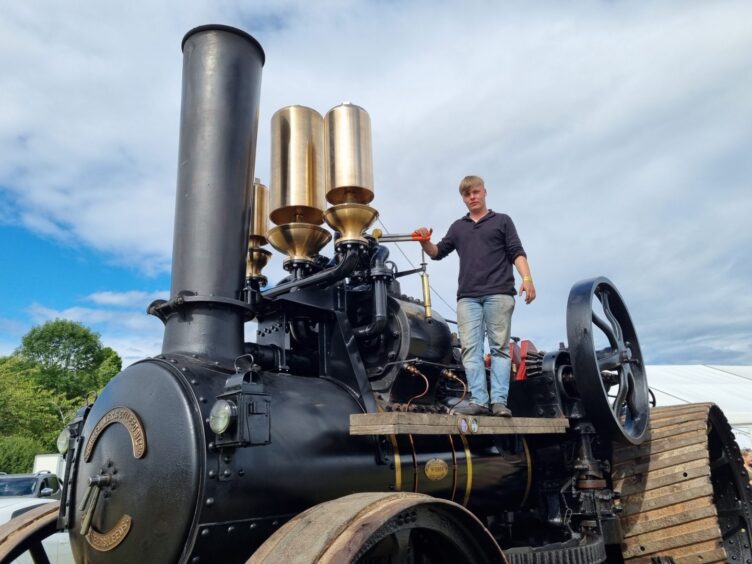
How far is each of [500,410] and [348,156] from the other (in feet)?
4.70

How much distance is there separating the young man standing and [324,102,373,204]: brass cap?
0.57m

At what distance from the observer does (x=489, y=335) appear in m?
3.35

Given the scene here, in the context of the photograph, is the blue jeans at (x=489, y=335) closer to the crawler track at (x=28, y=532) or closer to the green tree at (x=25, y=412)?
the crawler track at (x=28, y=532)

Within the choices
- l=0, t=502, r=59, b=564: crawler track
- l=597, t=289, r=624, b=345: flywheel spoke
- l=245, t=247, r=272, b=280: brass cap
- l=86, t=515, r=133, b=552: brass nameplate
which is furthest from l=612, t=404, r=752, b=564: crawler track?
l=0, t=502, r=59, b=564: crawler track

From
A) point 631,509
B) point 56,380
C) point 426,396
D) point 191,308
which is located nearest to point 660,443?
point 631,509

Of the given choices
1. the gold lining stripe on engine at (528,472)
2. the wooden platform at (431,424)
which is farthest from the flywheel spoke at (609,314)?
the wooden platform at (431,424)

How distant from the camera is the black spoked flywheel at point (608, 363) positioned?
3.41 metres

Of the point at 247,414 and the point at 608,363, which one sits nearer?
the point at 247,414

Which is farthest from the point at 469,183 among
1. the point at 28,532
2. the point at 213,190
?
the point at 28,532

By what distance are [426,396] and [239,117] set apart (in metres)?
1.62

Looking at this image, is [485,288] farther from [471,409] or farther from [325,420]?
[325,420]

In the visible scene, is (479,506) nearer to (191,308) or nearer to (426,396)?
(426,396)

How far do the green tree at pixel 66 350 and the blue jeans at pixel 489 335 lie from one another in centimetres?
3686

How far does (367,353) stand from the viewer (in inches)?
125
